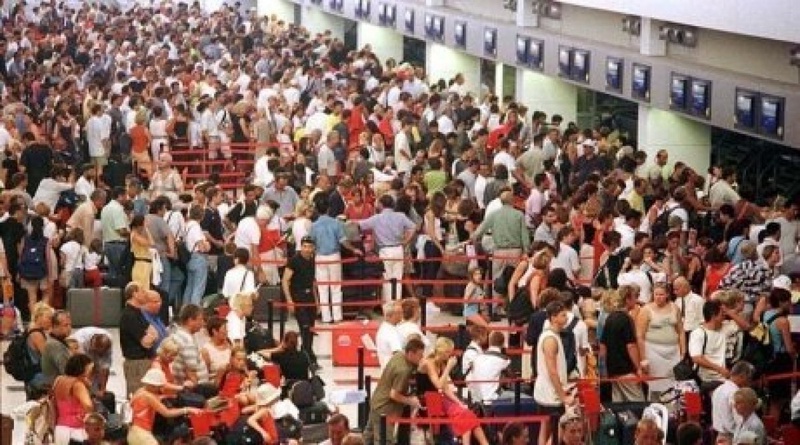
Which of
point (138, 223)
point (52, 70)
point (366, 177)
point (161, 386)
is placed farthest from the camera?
point (52, 70)

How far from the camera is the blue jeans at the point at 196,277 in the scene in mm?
23561

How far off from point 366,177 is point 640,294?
7.14 meters

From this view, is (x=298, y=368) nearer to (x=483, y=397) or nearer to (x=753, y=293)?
(x=483, y=397)

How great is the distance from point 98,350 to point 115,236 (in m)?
5.90

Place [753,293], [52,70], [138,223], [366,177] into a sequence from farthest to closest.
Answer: [52,70]
[366,177]
[138,223]
[753,293]

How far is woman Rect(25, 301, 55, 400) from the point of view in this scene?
18234 mm

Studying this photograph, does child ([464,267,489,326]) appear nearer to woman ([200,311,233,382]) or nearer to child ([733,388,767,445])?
woman ([200,311,233,382])

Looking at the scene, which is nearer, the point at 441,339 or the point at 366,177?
the point at 441,339

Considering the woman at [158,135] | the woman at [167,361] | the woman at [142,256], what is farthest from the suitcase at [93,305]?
the woman at [158,135]

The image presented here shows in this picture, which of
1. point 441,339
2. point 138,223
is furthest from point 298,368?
point 138,223

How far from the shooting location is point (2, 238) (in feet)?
75.8

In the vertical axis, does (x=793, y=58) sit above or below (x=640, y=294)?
above

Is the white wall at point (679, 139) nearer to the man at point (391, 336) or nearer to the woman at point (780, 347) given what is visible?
the woman at point (780, 347)

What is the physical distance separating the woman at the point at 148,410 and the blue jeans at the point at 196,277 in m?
6.69
